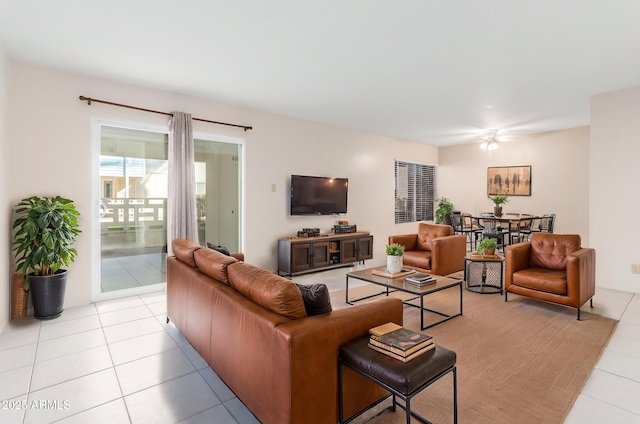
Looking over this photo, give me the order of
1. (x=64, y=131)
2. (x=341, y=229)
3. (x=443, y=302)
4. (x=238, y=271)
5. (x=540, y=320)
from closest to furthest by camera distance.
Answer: (x=238, y=271) → (x=540, y=320) → (x=64, y=131) → (x=443, y=302) → (x=341, y=229)

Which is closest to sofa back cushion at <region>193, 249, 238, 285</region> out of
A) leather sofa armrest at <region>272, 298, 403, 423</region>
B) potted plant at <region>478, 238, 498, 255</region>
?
leather sofa armrest at <region>272, 298, 403, 423</region>

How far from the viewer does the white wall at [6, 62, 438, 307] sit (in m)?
3.60

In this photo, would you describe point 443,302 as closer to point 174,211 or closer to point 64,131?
point 174,211

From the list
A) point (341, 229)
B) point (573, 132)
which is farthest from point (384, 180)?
point (573, 132)

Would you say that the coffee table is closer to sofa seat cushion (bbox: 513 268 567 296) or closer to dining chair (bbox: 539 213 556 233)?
sofa seat cushion (bbox: 513 268 567 296)

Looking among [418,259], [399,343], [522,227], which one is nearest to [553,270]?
[418,259]

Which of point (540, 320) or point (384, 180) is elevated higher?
point (384, 180)

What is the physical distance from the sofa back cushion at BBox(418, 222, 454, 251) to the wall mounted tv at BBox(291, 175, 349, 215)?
164cm

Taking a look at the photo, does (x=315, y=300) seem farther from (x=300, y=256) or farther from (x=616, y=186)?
(x=616, y=186)

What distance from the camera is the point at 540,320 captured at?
3.48 m

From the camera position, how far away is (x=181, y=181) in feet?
14.8

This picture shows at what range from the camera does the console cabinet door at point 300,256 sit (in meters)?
5.32

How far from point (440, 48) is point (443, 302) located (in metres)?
2.87

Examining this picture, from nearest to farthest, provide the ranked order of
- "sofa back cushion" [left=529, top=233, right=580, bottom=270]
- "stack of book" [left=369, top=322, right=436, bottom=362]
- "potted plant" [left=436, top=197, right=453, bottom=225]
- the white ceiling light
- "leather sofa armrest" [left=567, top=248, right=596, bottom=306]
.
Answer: "stack of book" [left=369, top=322, right=436, bottom=362]
"leather sofa armrest" [left=567, top=248, right=596, bottom=306]
"sofa back cushion" [left=529, top=233, right=580, bottom=270]
the white ceiling light
"potted plant" [left=436, top=197, right=453, bottom=225]
